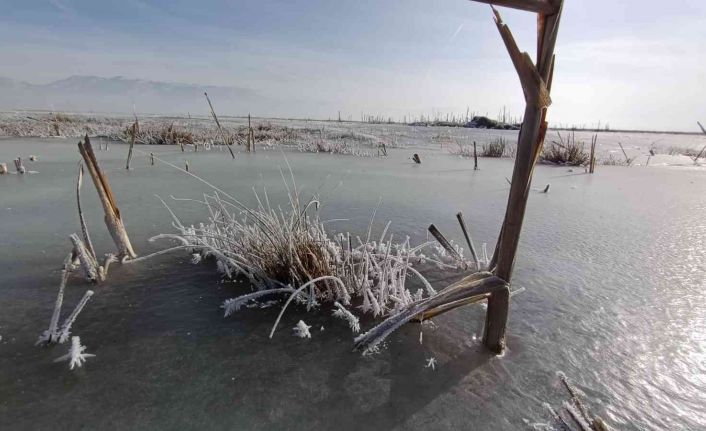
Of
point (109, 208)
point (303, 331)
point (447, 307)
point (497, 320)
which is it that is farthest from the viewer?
point (109, 208)

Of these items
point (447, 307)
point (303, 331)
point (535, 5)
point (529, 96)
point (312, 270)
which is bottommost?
point (303, 331)

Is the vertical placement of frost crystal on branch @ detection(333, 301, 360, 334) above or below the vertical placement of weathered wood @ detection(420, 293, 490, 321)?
below

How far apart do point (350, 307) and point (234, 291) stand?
596mm

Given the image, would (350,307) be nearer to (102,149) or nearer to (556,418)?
(556,418)

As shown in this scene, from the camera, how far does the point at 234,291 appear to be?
188 cm

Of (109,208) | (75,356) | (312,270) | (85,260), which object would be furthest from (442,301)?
(109,208)

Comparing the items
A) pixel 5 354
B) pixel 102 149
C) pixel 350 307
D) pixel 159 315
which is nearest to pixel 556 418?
pixel 350 307

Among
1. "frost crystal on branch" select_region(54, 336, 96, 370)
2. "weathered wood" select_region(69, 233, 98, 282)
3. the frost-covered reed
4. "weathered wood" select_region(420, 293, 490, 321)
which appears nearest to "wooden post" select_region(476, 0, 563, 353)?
"weathered wood" select_region(420, 293, 490, 321)

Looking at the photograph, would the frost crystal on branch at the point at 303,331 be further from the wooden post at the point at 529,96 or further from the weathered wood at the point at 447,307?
the wooden post at the point at 529,96

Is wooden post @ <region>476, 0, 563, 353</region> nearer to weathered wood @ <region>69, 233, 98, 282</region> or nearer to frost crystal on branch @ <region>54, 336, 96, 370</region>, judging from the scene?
frost crystal on branch @ <region>54, 336, 96, 370</region>

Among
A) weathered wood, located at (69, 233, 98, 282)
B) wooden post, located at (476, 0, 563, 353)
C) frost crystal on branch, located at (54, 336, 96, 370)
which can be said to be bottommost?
frost crystal on branch, located at (54, 336, 96, 370)

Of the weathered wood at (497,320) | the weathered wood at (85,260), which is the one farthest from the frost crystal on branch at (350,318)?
the weathered wood at (85,260)

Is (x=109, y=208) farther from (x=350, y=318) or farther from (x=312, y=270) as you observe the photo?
(x=350, y=318)

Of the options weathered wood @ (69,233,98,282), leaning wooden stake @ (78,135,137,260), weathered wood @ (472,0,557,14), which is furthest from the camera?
leaning wooden stake @ (78,135,137,260)
